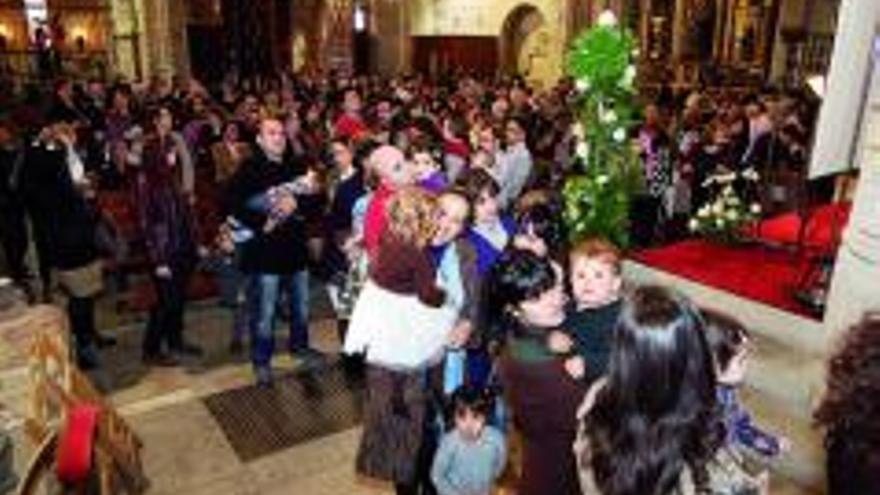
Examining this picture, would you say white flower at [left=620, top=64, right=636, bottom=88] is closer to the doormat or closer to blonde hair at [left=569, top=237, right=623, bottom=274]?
the doormat

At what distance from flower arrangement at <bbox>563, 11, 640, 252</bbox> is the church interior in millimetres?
20

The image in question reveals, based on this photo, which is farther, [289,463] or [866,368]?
[289,463]

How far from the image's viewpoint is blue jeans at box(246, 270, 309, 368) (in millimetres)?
5727

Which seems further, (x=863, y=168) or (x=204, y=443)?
(x=204, y=443)

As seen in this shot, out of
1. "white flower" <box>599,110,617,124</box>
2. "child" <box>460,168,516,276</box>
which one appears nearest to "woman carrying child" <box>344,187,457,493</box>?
"child" <box>460,168,516,276</box>

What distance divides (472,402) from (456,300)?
1.72 ft

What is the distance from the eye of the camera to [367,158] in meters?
→ 5.48

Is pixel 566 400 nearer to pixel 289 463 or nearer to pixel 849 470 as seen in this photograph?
pixel 849 470

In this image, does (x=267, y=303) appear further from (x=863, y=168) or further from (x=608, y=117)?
(x=863, y=168)

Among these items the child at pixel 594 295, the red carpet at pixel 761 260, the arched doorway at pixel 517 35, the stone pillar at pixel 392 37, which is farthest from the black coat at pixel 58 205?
the stone pillar at pixel 392 37

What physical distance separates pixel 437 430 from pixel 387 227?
3.53 ft

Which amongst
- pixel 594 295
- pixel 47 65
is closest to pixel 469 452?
pixel 594 295

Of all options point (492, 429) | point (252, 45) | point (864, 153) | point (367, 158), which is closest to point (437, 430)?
point (492, 429)

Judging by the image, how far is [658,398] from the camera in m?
2.18
